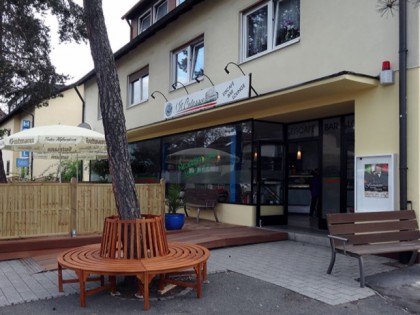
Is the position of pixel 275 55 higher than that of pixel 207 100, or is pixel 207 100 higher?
pixel 275 55

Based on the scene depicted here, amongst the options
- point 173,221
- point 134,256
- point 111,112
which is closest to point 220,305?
point 134,256

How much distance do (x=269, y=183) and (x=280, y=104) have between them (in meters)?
2.17

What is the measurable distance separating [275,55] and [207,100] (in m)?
2.18

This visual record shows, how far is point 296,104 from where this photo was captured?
9.08 meters

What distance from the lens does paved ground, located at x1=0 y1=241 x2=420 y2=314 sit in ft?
15.3

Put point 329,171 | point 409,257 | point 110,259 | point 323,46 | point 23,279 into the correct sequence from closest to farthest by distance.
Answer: point 110,259 → point 23,279 → point 409,257 → point 323,46 → point 329,171

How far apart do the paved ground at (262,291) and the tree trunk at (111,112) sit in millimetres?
1186

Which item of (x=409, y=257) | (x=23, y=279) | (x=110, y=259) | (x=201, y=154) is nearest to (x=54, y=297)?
(x=110, y=259)

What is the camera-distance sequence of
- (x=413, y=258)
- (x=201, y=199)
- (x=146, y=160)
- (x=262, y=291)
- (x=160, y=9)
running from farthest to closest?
(x=160, y=9) → (x=146, y=160) → (x=201, y=199) → (x=413, y=258) → (x=262, y=291)

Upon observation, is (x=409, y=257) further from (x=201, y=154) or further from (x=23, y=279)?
(x=201, y=154)

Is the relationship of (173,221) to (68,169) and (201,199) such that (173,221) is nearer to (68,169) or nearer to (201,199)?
(201,199)

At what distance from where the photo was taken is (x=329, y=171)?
9.88 meters

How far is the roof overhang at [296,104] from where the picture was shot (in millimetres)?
7371

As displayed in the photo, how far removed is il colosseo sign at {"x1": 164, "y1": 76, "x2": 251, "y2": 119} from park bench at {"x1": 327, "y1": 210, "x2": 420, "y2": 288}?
13.9 feet
